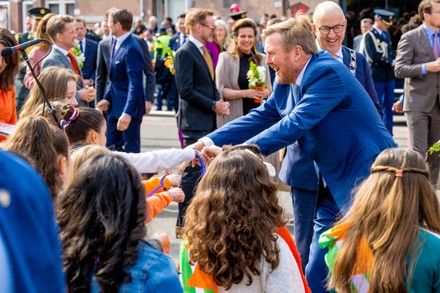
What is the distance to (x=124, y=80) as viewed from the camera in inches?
397

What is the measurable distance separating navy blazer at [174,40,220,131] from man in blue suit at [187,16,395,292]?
358 cm

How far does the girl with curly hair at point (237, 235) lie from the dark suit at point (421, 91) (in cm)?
644

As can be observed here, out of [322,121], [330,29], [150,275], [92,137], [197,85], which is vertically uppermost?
[330,29]

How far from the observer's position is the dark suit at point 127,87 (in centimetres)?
988

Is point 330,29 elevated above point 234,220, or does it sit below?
above

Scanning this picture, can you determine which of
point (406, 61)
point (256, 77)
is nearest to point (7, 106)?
point (256, 77)

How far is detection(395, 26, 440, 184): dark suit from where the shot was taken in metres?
10.2

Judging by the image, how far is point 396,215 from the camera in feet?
12.0

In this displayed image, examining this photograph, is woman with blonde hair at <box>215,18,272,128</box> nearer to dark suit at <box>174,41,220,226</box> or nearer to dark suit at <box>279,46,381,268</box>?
dark suit at <box>174,41,220,226</box>

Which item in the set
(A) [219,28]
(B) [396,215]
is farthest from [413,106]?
(B) [396,215]

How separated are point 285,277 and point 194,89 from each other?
5.19m

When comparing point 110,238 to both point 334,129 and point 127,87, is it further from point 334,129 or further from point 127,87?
point 127,87

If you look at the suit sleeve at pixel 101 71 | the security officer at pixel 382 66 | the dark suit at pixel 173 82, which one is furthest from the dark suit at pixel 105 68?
the dark suit at pixel 173 82

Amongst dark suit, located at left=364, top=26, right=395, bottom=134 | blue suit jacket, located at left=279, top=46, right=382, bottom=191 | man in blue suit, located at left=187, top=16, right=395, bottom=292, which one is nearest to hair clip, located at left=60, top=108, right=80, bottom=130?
man in blue suit, located at left=187, top=16, right=395, bottom=292
